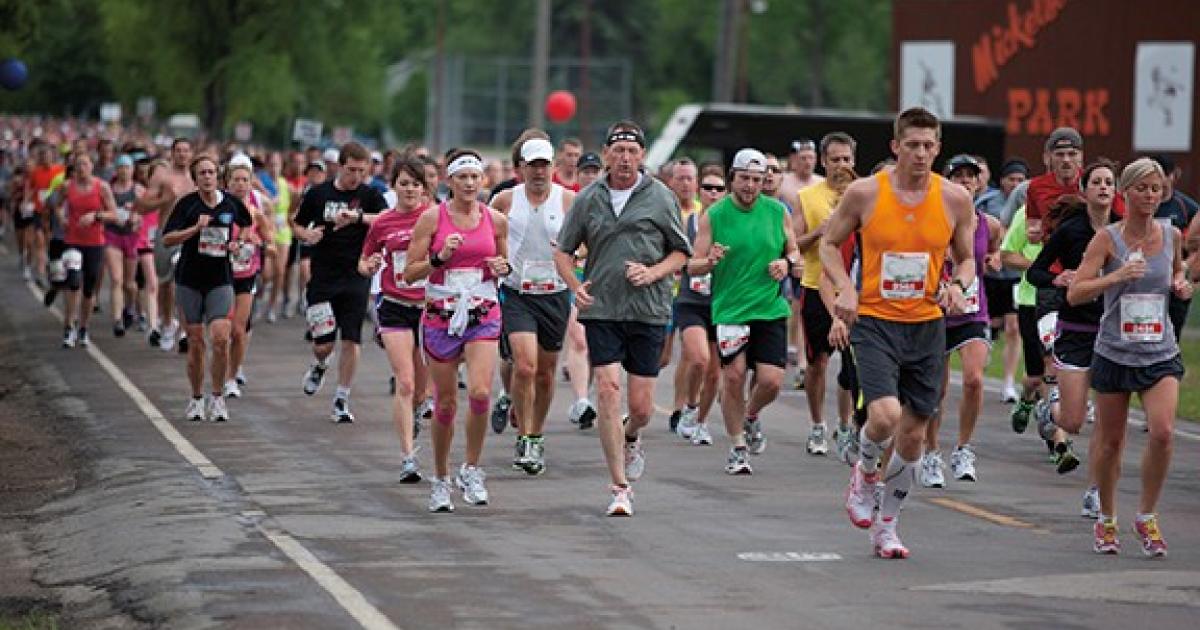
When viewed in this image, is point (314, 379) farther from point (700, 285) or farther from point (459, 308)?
point (459, 308)

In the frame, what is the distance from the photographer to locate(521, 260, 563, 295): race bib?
15.4 meters

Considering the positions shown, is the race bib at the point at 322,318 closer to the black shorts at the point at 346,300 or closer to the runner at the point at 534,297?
the black shorts at the point at 346,300

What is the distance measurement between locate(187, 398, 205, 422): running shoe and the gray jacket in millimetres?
5716

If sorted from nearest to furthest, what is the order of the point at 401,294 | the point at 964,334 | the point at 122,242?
the point at 964,334
the point at 401,294
the point at 122,242

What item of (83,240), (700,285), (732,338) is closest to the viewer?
(732,338)

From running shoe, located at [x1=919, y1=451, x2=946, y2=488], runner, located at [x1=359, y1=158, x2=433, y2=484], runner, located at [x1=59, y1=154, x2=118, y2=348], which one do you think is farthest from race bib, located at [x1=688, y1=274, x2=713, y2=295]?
runner, located at [x1=59, y1=154, x2=118, y2=348]

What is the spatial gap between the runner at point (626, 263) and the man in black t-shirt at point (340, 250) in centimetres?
535

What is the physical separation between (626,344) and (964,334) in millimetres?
2588

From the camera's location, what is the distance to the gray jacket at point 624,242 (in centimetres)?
1355

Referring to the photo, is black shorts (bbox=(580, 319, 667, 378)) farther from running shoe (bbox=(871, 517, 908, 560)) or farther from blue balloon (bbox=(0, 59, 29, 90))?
blue balloon (bbox=(0, 59, 29, 90))

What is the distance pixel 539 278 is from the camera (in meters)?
15.4

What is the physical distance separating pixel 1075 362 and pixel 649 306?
240 centimetres

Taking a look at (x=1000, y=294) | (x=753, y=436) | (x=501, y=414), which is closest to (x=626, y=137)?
(x=753, y=436)

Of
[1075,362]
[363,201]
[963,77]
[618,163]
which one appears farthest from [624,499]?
[963,77]
